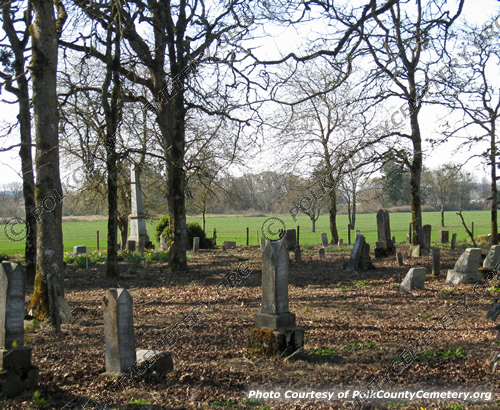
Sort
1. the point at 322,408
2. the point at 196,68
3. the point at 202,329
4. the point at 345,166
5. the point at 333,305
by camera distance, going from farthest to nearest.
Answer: the point at 345,166
the point at 196,68
the point at 333,305
the point at 202,329
the point at 322,408

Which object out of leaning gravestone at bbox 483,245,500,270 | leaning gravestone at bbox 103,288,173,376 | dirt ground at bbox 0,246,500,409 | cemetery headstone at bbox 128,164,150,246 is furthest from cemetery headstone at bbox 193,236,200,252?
leaning gravestone at bbox 103,288,173,376

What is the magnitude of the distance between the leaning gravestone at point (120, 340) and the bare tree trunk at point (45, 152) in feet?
11.9

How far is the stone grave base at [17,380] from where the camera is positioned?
4.83 metres

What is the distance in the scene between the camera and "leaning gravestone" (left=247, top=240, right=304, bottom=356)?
248 inches

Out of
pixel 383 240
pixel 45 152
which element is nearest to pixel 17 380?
pixel 45 152

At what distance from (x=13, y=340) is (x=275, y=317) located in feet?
10.1

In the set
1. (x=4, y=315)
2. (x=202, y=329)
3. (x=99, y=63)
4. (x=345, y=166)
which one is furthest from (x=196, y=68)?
(x=4, y=315)

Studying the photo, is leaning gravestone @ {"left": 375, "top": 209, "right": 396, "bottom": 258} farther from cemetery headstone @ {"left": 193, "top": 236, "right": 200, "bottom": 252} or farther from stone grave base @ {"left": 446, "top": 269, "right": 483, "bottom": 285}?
cemetery headstone @ {"left": 193, "top": 236, "right": 200, "bottom": 252}

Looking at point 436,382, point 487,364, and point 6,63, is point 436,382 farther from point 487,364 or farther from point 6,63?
point 6,63

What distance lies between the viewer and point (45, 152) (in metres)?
8.58

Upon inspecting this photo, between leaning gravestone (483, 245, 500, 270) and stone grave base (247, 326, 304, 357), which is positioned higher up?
leaning gravestone (483, 245, 500, 270)

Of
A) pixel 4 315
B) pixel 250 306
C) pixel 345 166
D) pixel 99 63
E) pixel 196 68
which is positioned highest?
pixel 99 63

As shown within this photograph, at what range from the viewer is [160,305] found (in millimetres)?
10492

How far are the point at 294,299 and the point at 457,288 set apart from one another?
3.80m
